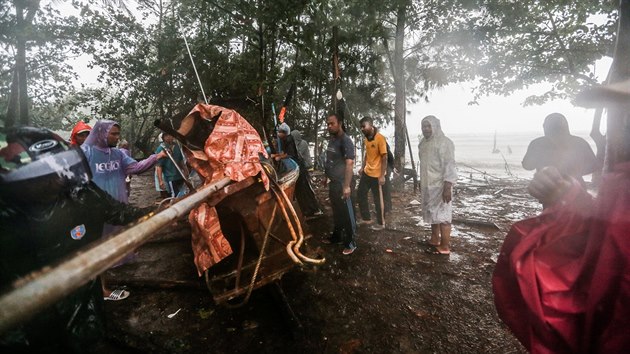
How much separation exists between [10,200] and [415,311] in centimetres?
358

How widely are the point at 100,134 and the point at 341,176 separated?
11.8 ft

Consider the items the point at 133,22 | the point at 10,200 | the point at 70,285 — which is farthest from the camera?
the point at 133,22

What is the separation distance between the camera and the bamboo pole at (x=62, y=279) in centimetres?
64

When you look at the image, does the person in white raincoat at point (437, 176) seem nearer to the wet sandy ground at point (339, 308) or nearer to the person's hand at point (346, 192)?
the wet sandy ground at point (339, 308)

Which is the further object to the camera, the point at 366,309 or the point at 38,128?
the point at 366,309

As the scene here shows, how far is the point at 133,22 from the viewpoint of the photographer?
12000 mm

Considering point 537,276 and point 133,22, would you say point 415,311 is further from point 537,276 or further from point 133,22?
point 133,22

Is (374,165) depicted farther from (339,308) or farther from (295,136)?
(339,308)

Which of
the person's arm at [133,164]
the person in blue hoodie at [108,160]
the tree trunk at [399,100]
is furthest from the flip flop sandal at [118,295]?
the tree trunk at [399,100]

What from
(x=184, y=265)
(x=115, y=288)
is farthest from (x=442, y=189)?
(x=115, y=288)

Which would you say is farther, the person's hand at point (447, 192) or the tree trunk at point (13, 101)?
the tree trunk at point (13, 101)

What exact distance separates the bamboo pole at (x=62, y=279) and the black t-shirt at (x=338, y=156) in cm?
396

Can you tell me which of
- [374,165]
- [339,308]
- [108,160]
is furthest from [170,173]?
[339,308]

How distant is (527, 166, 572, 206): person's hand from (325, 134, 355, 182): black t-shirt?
3496 mm
